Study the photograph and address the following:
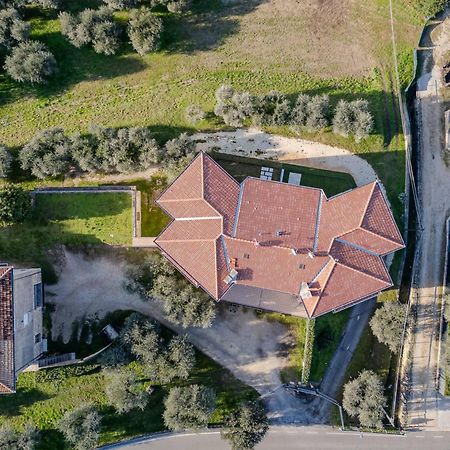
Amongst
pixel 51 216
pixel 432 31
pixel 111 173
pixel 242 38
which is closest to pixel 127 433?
pixel 51 216

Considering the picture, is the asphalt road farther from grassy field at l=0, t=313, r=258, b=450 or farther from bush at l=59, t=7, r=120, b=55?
bush at l=59, t=7, r=120, b=55

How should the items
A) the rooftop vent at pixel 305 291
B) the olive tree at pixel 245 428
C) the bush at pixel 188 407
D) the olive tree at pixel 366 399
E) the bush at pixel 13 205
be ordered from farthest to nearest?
the olive tree at pixel 366 399, the olive tree at pixel 245 428, the bush at pixel 188 407, the bush at pixel 13 205, the rooftop vent at pixel 305 291

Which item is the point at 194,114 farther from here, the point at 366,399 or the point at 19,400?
the point at 19,400

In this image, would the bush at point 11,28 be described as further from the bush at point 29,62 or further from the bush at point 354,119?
the bush at point 354,119

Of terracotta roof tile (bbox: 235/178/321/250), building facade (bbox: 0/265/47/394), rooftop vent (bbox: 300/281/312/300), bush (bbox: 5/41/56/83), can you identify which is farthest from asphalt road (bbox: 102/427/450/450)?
bush (bbox: 5/41/56/83)

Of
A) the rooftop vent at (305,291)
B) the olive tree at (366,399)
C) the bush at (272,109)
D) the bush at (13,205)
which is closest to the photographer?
the rooftop vent at (305,291)

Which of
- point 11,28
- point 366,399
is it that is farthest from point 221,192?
point 11,28

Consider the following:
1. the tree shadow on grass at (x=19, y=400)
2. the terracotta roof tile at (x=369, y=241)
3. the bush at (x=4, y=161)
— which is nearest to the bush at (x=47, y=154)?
the bush at (x=4, y=161)
